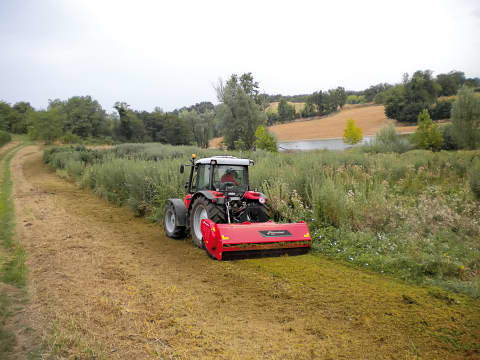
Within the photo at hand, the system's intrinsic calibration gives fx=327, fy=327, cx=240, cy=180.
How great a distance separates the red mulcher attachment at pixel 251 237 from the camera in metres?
5.55

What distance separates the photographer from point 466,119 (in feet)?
120

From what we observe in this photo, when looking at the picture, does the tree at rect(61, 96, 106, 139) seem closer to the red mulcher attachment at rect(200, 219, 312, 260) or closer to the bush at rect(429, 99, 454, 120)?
the bush at rect(429, 99, 454, 120)

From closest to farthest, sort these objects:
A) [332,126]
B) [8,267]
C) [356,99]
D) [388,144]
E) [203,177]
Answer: [8,267] < [203,177] < [388,144] < [332,126] < [356,99]

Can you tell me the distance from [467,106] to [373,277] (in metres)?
40.3

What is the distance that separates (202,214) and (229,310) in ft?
9.71

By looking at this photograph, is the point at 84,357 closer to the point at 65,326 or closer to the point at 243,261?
the point at 65,326

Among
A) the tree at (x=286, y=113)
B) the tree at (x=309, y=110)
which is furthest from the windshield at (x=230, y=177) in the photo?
the tree at (x=309, y=110)

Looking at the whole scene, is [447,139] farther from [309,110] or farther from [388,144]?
[309,110]

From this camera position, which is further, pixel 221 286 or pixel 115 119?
pixel 115 119

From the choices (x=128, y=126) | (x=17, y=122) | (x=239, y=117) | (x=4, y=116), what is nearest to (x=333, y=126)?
(x=239, y=117)

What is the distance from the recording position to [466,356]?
10.1 feet

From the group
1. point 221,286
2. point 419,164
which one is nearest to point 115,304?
point 221,286

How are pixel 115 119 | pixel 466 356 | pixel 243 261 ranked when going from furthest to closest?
pixel 115 119 → pixel 243 261 → pixel 466 356

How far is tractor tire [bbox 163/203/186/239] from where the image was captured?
25.0ft
